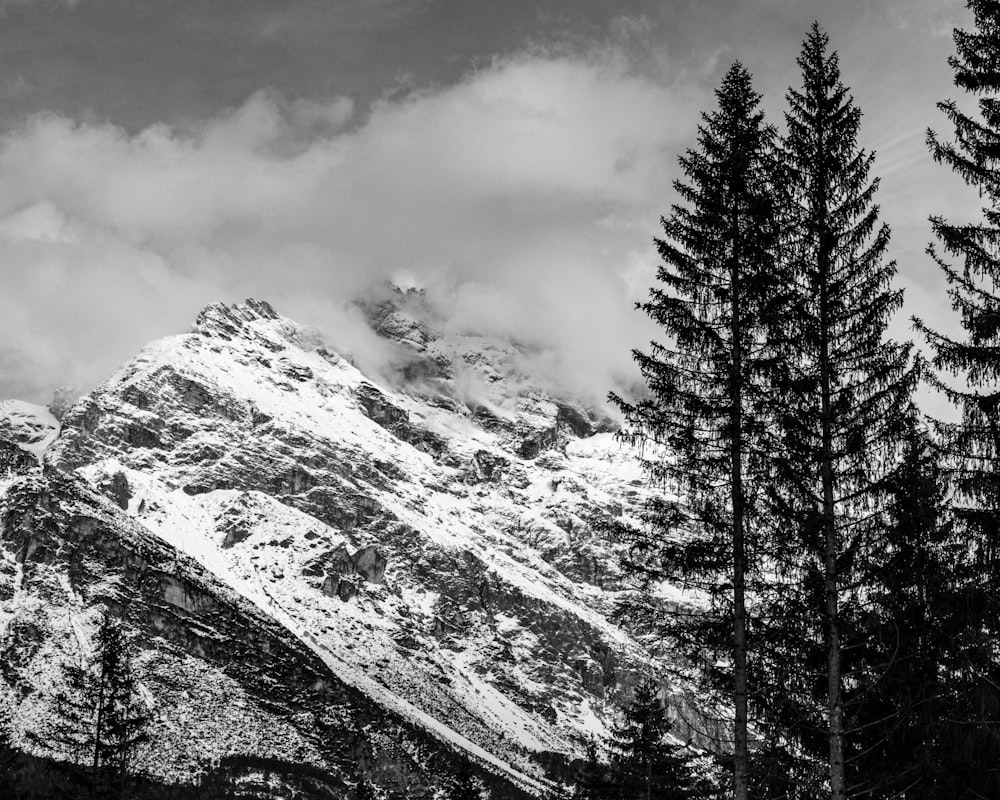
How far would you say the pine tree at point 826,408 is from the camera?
21.9 metres

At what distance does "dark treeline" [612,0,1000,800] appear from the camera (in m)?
19.9

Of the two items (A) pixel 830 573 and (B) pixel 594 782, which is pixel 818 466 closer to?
(A) pixel 830 573

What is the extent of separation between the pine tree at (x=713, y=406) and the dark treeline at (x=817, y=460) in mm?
49

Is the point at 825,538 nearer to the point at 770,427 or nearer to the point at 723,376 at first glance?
the point at 770,427

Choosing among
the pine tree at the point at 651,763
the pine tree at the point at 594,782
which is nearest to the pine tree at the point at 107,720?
Answer: the pine tree at the point at 594,782

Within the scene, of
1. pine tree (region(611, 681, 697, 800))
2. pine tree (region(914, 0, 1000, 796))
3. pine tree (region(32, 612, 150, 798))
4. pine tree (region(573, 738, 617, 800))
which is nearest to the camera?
pine tree (region(914, 0, 1000, 796))

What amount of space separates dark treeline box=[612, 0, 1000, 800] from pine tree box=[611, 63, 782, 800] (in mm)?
49

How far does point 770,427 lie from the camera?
23516 mm

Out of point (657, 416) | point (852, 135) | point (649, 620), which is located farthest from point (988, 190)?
point (649, 620)

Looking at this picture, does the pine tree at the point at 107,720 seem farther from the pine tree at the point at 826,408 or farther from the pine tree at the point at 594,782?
the pine tree at the point at 826,408

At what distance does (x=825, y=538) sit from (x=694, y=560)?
2797 millimetres

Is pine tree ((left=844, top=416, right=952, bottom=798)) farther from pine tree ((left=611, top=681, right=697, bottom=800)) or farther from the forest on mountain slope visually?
pine tree ((left=611, top=681, right=697, bottom=800))

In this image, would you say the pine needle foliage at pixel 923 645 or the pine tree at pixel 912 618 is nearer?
the pine needle foliage at pixel 923 645

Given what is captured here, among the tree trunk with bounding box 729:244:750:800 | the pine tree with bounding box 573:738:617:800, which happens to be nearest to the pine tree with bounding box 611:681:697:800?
the pine tree with bounding box 573:738:617:800
